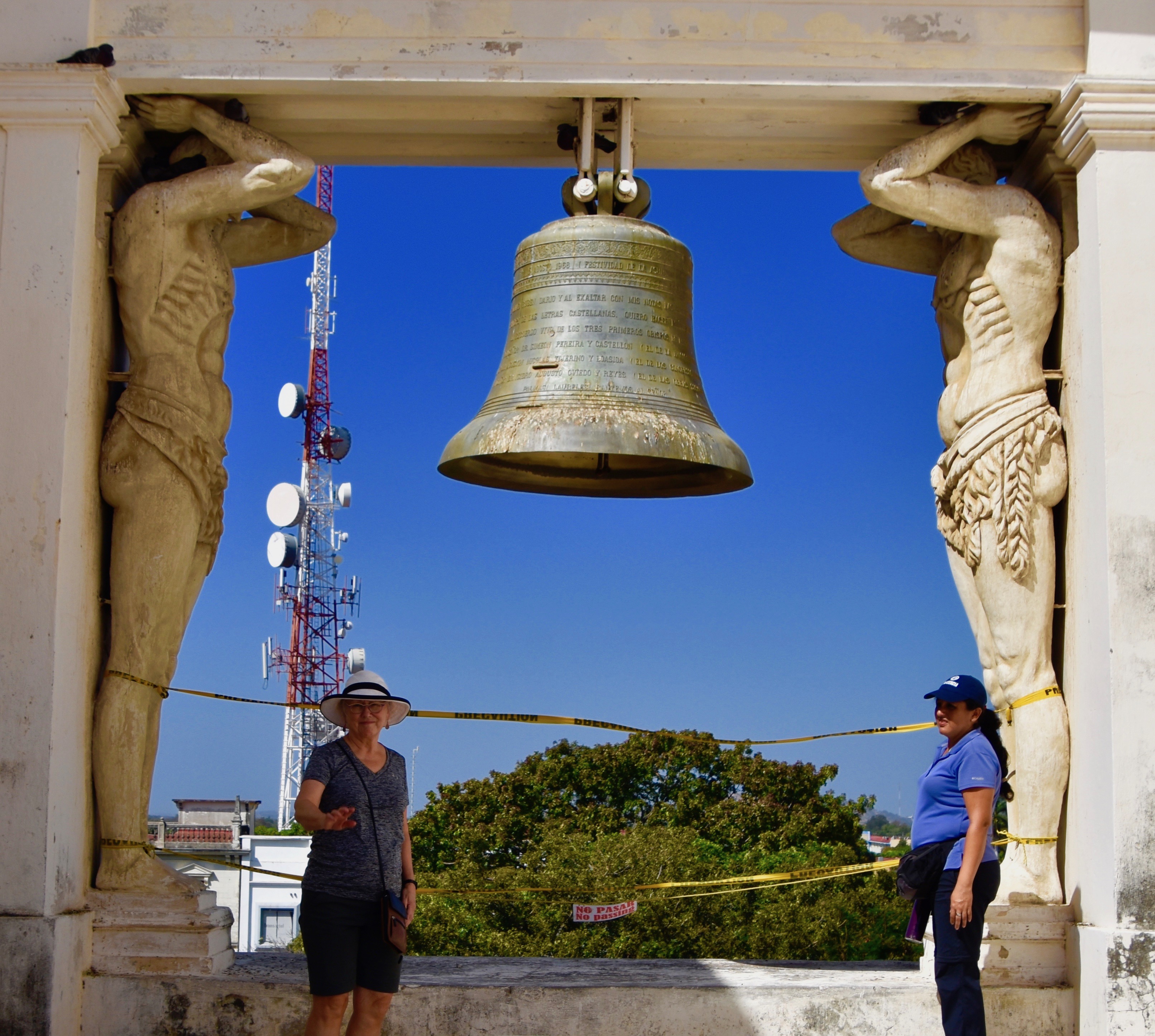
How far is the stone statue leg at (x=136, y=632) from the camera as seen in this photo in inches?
237

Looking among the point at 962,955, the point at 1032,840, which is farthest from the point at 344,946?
the point at 1032,840

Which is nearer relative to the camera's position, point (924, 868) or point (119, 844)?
point (924, 868)

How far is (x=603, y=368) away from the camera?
5.94 meters

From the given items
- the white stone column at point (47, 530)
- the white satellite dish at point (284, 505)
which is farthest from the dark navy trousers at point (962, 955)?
the white satellite dish at point (284, 505)

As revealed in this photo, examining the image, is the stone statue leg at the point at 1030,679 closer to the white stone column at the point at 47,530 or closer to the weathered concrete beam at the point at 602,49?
the weathered concrete beam at the point at 602,49

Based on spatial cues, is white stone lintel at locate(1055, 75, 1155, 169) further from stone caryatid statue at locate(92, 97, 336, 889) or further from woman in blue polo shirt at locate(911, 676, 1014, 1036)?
stone caryatid statue at locate(92, 97, 336, 889)

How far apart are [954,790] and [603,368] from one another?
6.74 feet

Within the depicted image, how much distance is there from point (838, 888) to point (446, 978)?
37.2ft

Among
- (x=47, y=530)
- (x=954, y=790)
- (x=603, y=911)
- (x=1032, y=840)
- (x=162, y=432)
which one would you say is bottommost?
(x=603, y=911)

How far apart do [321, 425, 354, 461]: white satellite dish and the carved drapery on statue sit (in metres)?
29.3

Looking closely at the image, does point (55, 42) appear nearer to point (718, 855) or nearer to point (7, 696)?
point (7, 696)

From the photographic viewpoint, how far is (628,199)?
6301mm

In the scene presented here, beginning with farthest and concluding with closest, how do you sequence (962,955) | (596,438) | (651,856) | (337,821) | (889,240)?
(651,856) → (889,240) → (596,438) → (962,955) → (337,821)

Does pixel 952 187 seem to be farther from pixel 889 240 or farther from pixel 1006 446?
pixel 1006 446
